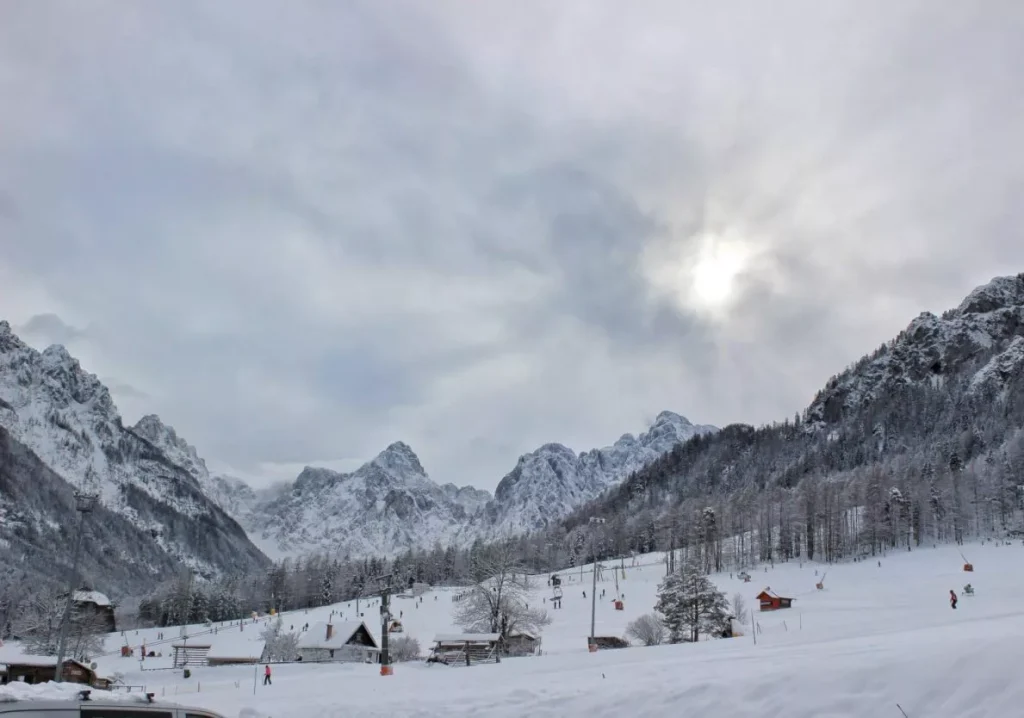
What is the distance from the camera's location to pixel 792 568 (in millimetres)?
99375

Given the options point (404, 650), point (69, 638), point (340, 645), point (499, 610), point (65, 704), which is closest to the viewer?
point (65, 704)

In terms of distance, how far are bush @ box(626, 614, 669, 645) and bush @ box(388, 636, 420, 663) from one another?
1786 cm

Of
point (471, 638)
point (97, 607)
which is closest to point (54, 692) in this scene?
point (471, 638)

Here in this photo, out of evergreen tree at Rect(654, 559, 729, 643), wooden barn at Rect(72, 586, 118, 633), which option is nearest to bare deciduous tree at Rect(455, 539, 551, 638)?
evergreen tree at Rect(654, 559, 729, 643)

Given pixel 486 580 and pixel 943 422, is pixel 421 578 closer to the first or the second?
pixel 486 580

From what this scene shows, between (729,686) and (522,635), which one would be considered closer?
(729,686)

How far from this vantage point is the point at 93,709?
10.0m

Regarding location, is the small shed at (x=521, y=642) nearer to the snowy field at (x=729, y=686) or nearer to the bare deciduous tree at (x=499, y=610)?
the bare deciduous tree at (x=499, y=610)

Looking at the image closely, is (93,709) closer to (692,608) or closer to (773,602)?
(692,608)

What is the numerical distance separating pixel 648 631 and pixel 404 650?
68.3ft

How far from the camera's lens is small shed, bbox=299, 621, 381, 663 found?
62.2 meters

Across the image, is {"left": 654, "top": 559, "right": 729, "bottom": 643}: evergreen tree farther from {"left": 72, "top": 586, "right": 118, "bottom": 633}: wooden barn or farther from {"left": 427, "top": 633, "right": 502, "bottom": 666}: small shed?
{"left": 72, "top": 586, "right": 118, "bottom": 633}: wooden barn

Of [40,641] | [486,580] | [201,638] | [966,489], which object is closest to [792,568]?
[966,489]

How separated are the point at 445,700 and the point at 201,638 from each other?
299 ft
